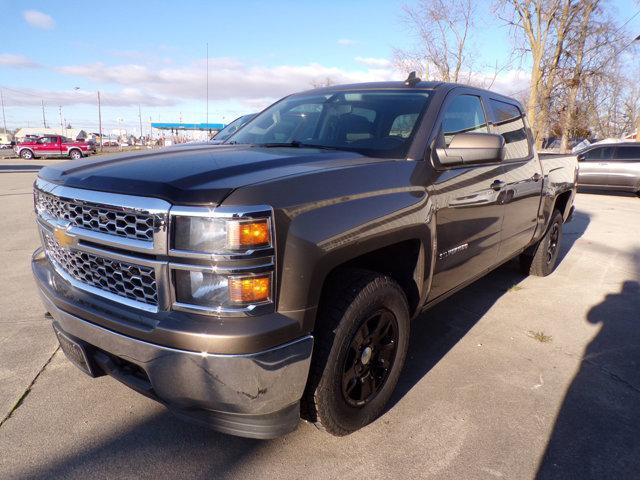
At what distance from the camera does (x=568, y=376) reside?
3152mm

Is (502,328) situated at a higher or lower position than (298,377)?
lower

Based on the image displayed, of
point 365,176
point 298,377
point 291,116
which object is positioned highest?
point 291,116

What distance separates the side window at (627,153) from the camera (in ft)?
46.8

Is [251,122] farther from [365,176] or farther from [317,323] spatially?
[317,323]

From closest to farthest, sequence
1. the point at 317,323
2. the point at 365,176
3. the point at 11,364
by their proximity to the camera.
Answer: the point at 317,323 → the point at 365,176 → the point at 11,364

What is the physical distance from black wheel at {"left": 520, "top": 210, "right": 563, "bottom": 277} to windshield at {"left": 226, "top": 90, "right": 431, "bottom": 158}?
297 centimetres

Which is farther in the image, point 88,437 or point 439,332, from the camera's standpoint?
point 439,332

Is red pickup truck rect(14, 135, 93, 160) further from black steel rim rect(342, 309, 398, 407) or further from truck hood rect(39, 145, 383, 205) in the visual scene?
black steel rim rect(342, 309, 398, 407)

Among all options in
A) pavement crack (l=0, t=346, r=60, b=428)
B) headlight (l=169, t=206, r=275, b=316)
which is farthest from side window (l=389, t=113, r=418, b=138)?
pavement crack (l=0, t=346, r=60, b=428)

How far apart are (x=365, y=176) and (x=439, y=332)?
198cm

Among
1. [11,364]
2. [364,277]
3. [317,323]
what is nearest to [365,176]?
[364,277]

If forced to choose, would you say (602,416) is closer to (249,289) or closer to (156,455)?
(249,289)

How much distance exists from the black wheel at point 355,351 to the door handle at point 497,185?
1.36 m

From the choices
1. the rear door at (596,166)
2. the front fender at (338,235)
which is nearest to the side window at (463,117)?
the front fender at (338,235)
